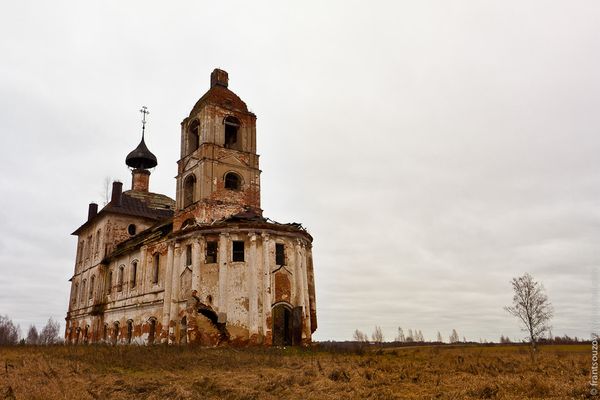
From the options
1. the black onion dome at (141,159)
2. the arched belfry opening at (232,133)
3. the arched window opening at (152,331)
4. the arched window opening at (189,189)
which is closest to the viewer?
the arched window opening at (152,331)

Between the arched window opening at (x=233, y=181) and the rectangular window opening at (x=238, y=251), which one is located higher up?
the arched window opening at (x=233, y=181)

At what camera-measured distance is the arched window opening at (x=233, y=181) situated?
2778 cm

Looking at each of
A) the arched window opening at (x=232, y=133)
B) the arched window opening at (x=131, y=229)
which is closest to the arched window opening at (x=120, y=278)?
the arched window opening at (x=131, y=229)

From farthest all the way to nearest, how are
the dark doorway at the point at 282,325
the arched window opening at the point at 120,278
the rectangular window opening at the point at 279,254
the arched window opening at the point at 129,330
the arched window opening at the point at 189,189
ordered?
the arched window opening at the point at 120,278, the arched window opening at the point at 129,330, the arched window opening at the point at 189,189, the rectangular window opening at the point at 279,254, the dark doorway at the point at 282,325

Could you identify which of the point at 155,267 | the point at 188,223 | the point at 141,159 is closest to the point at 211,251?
the point at 188,223

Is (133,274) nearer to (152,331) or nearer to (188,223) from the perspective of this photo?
(152,331)

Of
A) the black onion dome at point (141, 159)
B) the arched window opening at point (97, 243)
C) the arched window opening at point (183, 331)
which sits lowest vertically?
the arched window opening at point (183, 331)

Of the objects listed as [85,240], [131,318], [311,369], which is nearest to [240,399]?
[311,369]

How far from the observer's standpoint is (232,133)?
30172 millimetres

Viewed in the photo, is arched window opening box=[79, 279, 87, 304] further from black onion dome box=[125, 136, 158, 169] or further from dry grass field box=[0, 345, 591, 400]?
dry grass field box=[0, 345, 591, 400]

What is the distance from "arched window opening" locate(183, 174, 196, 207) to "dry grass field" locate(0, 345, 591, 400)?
12.2 metres

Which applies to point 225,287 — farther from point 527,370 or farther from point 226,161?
point 527,370

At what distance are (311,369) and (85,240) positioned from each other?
3131cm

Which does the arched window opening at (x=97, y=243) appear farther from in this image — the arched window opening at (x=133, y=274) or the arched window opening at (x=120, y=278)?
the arched window opening at (x=133, y=274)
